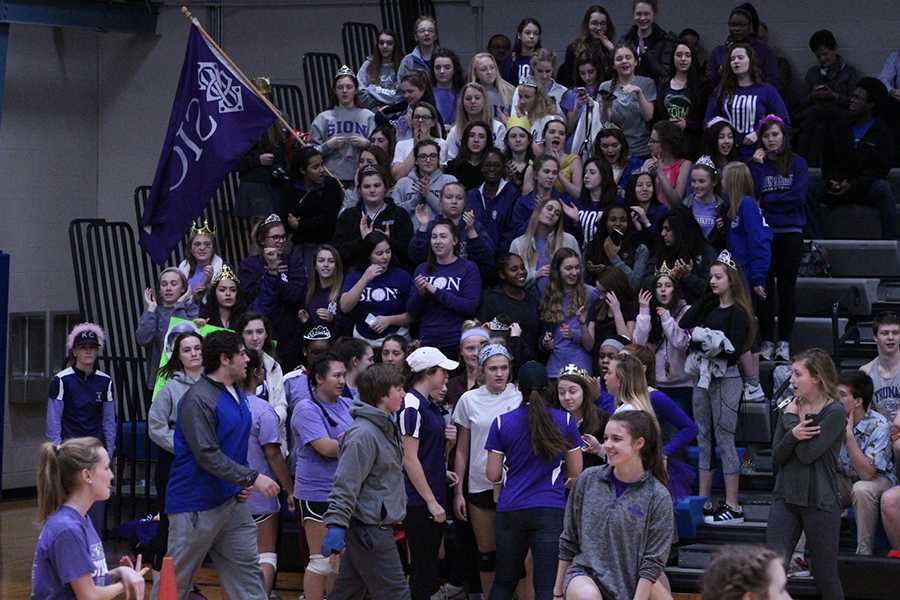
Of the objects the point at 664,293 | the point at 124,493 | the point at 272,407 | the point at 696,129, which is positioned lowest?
the point at 124,493

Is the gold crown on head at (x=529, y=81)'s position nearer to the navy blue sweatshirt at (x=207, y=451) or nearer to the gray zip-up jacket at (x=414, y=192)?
the gray zip-up jacket at (x=414, y=192)

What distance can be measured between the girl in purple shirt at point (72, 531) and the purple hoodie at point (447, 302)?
17.7 feet

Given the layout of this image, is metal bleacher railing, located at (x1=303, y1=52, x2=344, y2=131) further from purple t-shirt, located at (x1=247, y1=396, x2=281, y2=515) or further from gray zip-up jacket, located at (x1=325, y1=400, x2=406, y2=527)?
gray zip-up jacket, located at (x1=325, y1=400, x2=406, y2=527)

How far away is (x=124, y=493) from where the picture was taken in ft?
45.3

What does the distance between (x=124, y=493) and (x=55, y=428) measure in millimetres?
2086

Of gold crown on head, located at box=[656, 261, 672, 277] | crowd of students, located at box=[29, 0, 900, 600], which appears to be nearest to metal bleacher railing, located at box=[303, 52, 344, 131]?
crowd of students, located at box=[29, 0, 900, 600]

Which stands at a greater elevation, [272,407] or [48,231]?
[48,231]

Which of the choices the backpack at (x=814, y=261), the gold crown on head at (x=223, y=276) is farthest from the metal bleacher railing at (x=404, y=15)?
the gold crown on head at (x=223, y=276)

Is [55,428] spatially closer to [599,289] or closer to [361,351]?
[361,351]

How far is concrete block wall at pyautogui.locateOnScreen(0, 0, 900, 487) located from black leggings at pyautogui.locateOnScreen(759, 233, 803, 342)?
3591 millimetres

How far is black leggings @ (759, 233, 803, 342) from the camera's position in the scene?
12000 mm

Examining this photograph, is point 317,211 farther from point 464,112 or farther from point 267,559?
point 267,559

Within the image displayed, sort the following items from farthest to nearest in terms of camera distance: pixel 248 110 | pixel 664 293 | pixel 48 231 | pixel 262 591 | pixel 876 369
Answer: pixel 48 231
pixel 248 110
pixel 664 293
pixel 876 369
pixel 262 591

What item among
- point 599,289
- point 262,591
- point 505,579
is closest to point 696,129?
point 599,289
